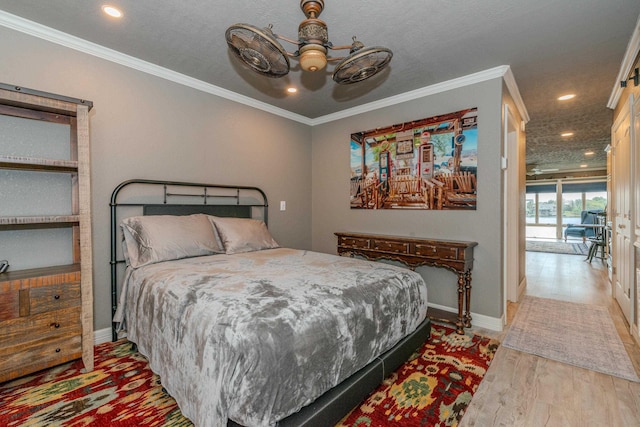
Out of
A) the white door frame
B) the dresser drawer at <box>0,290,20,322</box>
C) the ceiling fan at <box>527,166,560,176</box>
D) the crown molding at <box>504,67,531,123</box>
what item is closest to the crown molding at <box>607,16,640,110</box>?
the crown molding at <box>504,67,531,123</box>

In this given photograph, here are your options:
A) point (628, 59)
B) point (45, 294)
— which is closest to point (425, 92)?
point (628, 59)

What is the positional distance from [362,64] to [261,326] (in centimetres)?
163

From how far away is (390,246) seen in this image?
329cm

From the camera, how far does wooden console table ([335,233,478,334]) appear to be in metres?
2.82

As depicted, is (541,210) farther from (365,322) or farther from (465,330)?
(365,322)

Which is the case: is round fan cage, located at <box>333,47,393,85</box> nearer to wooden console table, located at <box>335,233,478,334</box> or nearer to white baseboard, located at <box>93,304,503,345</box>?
wooden console table, located at <box>335,233,478,334</box>

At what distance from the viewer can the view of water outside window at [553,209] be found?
10.7m

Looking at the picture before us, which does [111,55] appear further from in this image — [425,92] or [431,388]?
[431,388]

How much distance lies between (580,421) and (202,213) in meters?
3.32

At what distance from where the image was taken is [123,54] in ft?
8.60

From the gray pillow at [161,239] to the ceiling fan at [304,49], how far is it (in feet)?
5.07

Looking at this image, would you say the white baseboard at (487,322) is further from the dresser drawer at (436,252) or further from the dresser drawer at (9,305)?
the dresser drawer at (9,305)

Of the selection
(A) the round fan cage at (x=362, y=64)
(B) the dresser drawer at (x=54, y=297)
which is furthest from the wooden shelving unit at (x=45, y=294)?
(A) the round fan cage at (x=362, y=64)

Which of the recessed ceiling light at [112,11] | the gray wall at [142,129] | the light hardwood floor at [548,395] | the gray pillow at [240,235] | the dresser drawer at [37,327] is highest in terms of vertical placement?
the recessed ceiling light at [112,11]
